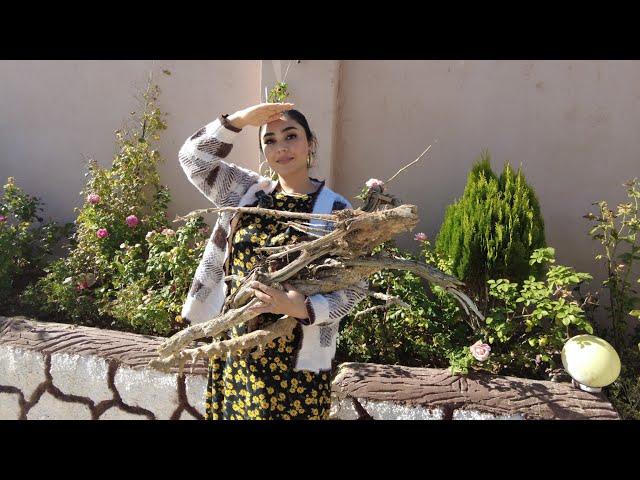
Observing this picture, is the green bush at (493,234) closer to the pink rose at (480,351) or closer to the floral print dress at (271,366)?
the pink rose at (480,351)

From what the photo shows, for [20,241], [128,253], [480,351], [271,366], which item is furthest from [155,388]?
[20,241]

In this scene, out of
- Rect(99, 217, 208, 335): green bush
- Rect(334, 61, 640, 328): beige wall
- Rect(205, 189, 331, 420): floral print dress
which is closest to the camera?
Rect(205, 189, 331, 420): floral print dress

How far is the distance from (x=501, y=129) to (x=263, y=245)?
269cm

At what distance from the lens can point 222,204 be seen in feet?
6.26

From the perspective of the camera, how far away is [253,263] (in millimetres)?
1767

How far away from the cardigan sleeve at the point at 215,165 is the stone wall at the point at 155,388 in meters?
1.26

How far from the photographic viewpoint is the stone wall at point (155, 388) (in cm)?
253

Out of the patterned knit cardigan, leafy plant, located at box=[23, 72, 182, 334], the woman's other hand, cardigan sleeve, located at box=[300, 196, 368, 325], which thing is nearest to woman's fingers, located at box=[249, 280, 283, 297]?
the woman's other hand

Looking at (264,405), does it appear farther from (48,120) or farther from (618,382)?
(48,120)

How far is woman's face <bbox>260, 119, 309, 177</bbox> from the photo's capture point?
1794mm

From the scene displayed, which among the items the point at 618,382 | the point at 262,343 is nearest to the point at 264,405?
the point at 262,343

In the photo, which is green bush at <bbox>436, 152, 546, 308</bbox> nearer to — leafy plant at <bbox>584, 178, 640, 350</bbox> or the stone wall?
leafy plant at <bbox>584, 178, 640, 350</bbox>

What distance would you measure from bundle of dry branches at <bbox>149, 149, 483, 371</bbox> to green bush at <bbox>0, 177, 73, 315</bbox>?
109 inches

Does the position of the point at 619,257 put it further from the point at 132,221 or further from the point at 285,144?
the point at 132,221
